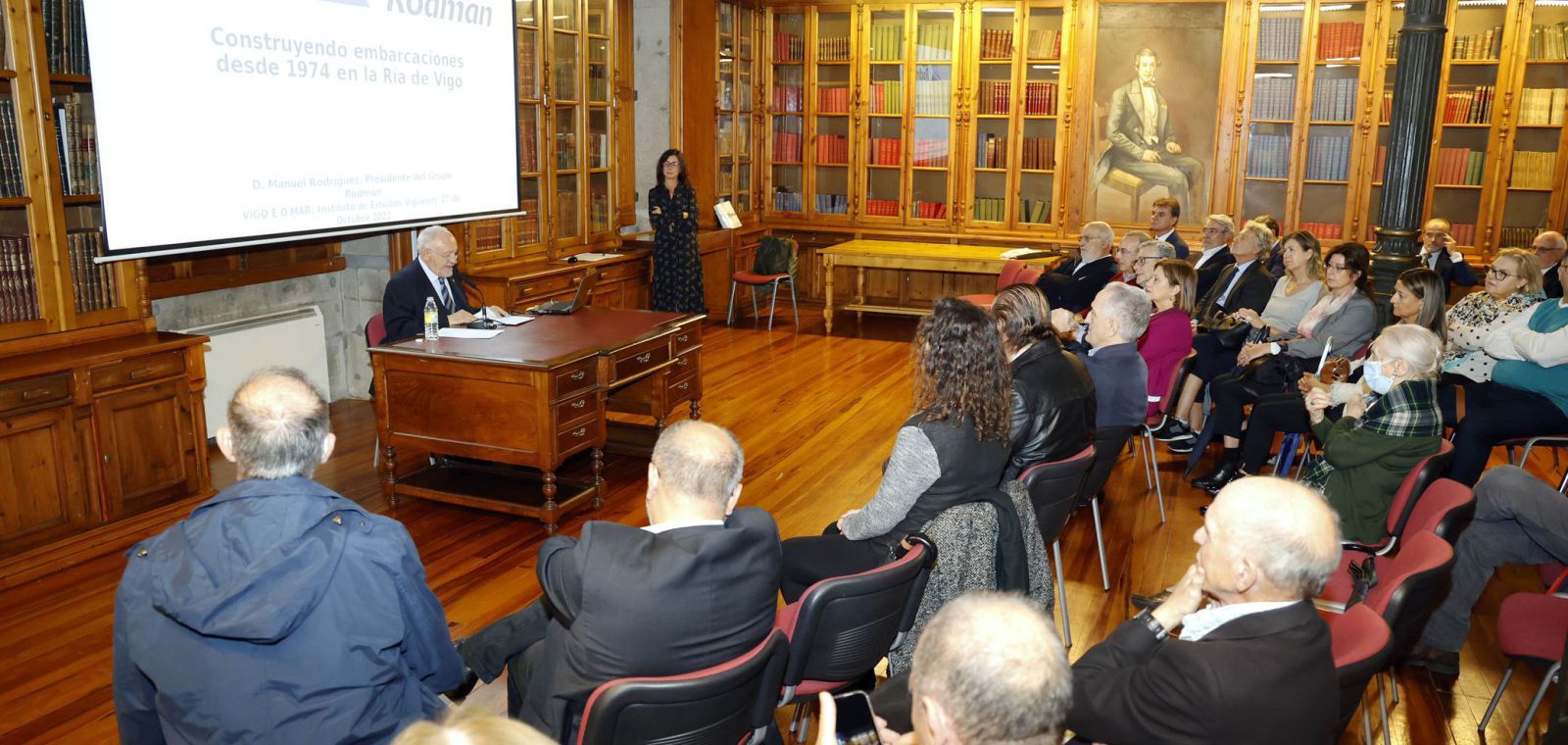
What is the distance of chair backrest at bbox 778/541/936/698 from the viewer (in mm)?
2508

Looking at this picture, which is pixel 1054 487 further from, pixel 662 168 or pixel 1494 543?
pixel 662 168

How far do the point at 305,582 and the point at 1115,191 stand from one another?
365 inches

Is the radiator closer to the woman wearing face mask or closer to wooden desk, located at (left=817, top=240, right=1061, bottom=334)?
wooden desk, located at (left=817, top=240, right=1061, bottom=334)

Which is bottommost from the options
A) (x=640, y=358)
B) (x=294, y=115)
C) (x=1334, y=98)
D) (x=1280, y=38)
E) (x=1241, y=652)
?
(x=640, y=358)

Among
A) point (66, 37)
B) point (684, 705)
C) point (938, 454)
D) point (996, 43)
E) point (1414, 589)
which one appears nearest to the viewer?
point (684, 705)

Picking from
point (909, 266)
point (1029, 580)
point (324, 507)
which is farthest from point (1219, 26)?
point (324, 507)

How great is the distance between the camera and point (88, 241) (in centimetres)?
476

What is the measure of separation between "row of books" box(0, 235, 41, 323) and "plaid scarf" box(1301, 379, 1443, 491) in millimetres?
5354

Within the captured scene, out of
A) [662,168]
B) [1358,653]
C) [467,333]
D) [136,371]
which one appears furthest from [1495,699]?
[662,168]

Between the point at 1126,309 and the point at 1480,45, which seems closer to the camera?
the point at 1126,309

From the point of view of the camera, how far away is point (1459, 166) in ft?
30.1

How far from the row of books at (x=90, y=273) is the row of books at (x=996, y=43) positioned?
779 cm

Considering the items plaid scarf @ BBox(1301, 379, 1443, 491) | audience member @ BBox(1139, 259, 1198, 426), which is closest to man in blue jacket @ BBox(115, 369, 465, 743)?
plaid scarf @ BBox(1301, 379, 1443, 491)

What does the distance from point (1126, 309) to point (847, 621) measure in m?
2.50
